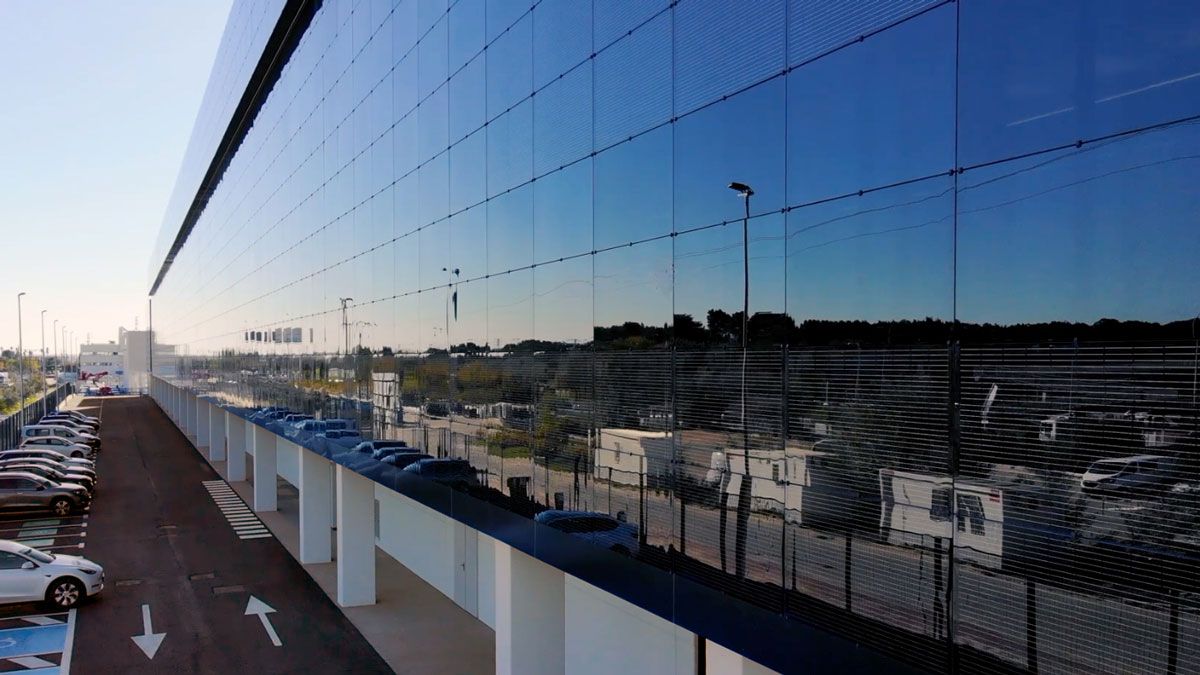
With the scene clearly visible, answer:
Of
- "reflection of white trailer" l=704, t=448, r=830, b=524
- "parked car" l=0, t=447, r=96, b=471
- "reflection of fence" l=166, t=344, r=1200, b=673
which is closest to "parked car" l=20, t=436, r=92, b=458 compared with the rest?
"parked car" l=0, t=447, r=96, b=471

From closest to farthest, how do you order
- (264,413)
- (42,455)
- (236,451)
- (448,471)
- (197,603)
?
(448,471) < (197,603) < (264,413) < (42,455) < (236,451)

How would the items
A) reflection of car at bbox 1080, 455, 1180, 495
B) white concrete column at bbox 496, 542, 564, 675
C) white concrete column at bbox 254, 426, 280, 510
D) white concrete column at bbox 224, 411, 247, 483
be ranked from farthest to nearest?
white concrete column at bbox 224, 411, 247, 483 → white concrete column at bbox 254, 426, 280, 510 → white concrete column at bbox 496, 542, 564, 675 → reflection of car at bbox 1080, 455, 1180, 495

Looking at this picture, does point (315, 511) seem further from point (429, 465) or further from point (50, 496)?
point (50, 496)

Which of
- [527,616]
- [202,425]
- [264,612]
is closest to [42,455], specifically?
[202,425]

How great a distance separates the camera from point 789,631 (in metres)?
6.10

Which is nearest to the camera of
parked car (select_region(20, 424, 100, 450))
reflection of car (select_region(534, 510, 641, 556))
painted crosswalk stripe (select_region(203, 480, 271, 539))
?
reflection of car (select_region(534, 510, 641, 556))

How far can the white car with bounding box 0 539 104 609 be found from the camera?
18.3m

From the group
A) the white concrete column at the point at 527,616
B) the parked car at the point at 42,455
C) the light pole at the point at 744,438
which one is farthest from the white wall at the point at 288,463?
the light pole at the point at 744,438

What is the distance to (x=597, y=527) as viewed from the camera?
9.04m

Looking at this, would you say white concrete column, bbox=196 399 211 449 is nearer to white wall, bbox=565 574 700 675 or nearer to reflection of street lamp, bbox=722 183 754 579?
white wall, bbox=565 574 700 675

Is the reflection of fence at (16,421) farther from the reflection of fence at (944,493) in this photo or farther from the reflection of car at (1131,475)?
the reflection of car at (1131,475)

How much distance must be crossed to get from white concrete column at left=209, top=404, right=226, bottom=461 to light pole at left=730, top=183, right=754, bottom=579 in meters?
44.8

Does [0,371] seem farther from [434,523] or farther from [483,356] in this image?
[483,356]

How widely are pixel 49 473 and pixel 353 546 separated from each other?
19481 mm
